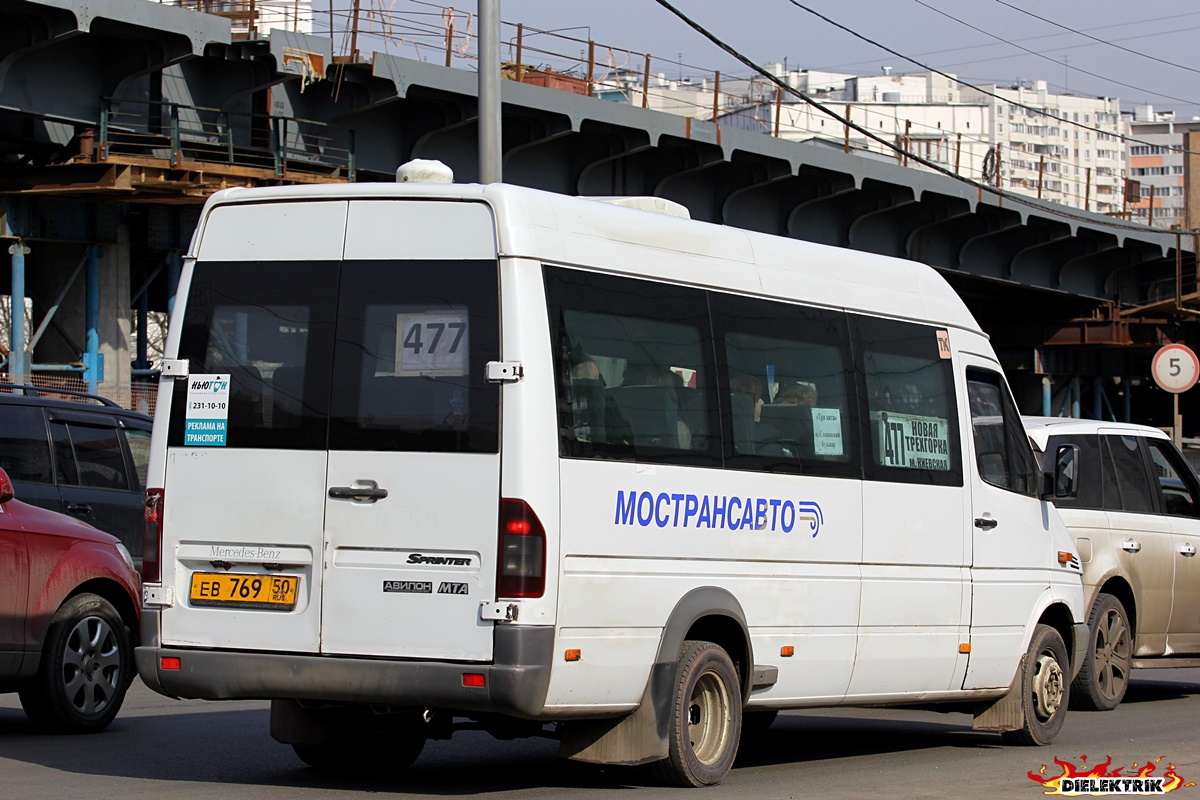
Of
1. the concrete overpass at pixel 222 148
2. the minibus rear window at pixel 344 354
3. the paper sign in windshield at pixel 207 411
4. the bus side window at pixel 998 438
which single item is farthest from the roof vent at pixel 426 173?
the concrete overpass at pixel 222 148

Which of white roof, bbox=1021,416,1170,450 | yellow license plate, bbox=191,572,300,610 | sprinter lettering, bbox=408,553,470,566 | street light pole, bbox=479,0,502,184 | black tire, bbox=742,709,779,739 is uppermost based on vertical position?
street light pole, bbox=479,0,502,184

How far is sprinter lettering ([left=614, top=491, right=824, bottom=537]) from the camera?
7.00 meters

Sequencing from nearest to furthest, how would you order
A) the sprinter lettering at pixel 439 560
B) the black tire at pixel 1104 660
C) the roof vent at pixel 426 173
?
1. the sprinter lettering at pixel 439 560
2. the roof vent at pixel 426 173
3. the black tire at pixel 1104 660

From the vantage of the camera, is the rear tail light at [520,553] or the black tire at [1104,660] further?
the black tire at [1104,660]

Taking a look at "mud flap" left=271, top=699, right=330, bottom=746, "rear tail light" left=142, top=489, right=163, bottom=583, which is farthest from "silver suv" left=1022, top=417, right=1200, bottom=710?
"rear tail light" left=142, top=489, right=163, bottom=583

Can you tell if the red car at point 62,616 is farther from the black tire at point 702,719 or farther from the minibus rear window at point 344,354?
the black tire at point 702,719

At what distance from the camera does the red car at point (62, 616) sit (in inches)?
348

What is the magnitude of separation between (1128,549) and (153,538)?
792 cm

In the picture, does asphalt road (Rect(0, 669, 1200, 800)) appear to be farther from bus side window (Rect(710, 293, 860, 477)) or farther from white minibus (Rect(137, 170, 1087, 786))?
bus side window (Rect(710, 293, 860, 477))

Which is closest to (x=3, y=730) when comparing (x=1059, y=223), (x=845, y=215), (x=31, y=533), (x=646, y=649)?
(x=31, y=533)

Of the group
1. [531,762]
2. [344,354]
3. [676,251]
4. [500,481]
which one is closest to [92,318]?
[531,762]

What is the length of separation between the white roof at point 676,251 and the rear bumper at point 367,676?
65.2 inches

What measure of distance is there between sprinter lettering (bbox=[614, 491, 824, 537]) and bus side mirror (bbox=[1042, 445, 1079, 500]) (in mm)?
2331

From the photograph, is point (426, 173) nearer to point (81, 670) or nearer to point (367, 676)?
point (367, 676)
